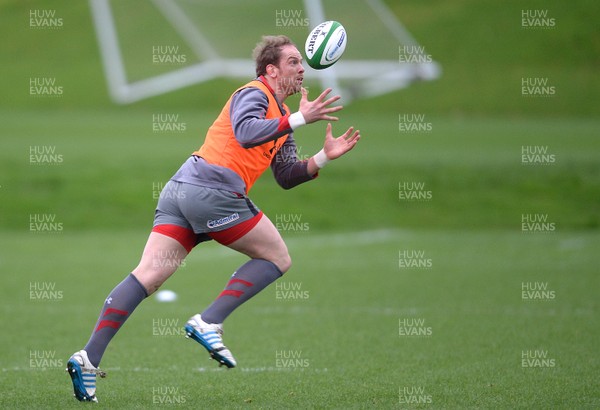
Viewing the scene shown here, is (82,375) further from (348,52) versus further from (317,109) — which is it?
(348,52)

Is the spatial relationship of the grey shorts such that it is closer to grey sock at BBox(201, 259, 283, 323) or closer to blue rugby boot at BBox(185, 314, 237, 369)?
grey sock at BBox(201, 259, 283, 323)

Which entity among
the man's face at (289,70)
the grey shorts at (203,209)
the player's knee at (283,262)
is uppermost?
the man's face at (289,70)

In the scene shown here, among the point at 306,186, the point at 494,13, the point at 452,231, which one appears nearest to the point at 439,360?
the point at 452,231

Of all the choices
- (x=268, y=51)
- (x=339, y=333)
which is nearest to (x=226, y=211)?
(x=268, y=51)

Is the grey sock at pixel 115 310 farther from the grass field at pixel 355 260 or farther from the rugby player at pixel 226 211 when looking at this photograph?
the grass field at pixel 355 260

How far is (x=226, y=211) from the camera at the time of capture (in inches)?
277

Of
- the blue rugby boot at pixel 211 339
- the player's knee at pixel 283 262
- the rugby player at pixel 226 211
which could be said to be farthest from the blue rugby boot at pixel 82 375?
the player's knee at pixel 283 262

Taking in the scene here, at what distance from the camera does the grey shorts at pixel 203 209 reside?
7.00 meters

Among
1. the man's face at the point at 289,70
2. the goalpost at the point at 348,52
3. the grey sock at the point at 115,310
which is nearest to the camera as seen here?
the grey sock at the point at 115,310

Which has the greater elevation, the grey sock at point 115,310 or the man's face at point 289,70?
the man's face at point 289,70

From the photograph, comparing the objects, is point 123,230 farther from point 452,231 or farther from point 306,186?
point 452,231

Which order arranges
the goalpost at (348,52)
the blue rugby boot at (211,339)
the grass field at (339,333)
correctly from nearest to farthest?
1. the blue rugby boot at (211,339)
2. the grass field at (339,333)
3. the goalpost at (348,52)

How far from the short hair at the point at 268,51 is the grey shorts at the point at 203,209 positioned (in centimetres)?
98

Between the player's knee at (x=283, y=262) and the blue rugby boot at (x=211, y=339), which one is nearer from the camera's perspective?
the blue rugby boot at (x=211, y=339)
